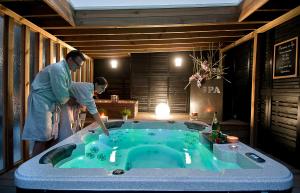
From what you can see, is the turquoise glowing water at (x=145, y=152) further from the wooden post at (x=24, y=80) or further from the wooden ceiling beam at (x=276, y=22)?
the wooden ceiling beam at (x=276, y=22)

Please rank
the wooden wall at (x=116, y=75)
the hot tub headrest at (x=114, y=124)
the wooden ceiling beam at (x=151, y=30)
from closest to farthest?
the hot tub headrest at (x=114, y=124)
the wooden ceiling beam at (x=151, y=30)
the wooden wall at (x=116, y=75)

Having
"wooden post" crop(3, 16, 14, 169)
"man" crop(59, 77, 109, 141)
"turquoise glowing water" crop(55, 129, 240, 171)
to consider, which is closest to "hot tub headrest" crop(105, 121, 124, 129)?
"turquoise glowing water" crop(55, 129, 240, 171)

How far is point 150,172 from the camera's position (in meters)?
1.48

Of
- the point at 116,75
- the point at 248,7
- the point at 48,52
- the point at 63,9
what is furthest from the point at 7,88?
the point at 116,75

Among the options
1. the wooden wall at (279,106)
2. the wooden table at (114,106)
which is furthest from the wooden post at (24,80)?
the wooden wall at (279,106)

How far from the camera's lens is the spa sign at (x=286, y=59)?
3.55 m

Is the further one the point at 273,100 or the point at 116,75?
the point at 116,75

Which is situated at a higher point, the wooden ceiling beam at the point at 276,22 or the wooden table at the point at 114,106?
the wooden ceiling beam at the point at 276,22

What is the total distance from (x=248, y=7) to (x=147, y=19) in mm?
1792

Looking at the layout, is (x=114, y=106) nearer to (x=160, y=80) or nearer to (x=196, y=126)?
(x=160, y=80)

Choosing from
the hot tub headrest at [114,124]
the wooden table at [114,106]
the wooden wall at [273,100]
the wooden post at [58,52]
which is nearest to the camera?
the wooden wall at [273,100]

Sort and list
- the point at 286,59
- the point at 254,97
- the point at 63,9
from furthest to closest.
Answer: the point at 254,97 → the point at 286,59 → the point at 63,9

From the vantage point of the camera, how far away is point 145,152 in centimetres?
380

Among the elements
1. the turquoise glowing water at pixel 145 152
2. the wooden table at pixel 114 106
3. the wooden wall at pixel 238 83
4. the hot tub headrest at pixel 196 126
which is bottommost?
the turquoise glowing water at pixel 145 152
